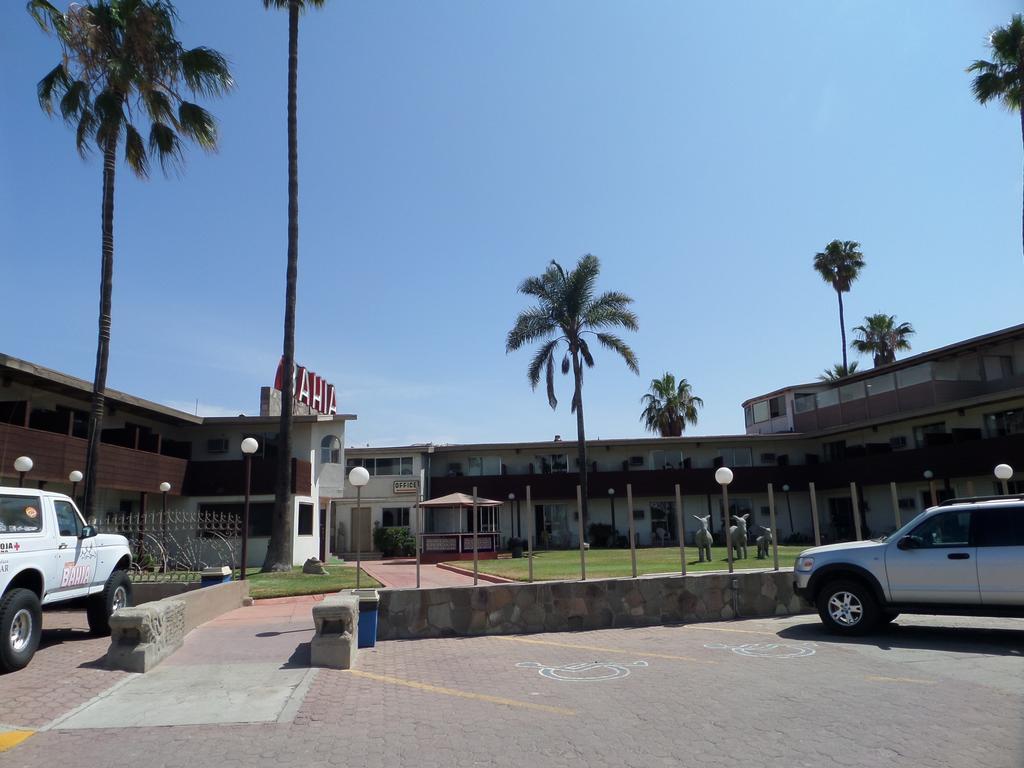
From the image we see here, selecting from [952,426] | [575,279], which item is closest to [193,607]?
[575,279]

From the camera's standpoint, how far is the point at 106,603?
11312mm

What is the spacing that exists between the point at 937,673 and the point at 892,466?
29.2 metres

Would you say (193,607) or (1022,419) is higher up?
(1022,419)

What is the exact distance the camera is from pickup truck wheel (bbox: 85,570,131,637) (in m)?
11.3

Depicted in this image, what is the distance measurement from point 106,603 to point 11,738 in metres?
5.42

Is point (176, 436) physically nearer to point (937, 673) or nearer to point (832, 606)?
point (832, 606)

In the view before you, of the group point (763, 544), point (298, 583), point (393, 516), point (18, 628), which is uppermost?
point (393, 516)

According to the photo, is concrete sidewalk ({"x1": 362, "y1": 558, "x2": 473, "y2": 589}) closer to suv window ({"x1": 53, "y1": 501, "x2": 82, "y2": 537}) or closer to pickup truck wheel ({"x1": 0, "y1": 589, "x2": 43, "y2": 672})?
suv window ({"x1": 53, "y1": 501, "x2": 82, "y2": 537})

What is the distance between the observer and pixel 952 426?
110 ft

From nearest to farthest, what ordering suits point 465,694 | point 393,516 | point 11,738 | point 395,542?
point 11,738 → point 465,694 → point 395,542 → point 393,516

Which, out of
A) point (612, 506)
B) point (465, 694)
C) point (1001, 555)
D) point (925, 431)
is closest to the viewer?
point (465, 694)

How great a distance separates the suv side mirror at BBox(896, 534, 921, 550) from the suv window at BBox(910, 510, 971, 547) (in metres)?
0.05

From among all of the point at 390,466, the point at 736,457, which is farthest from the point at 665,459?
the point at 390,466

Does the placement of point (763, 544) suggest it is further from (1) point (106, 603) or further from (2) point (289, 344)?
(1) point (106, 603)
